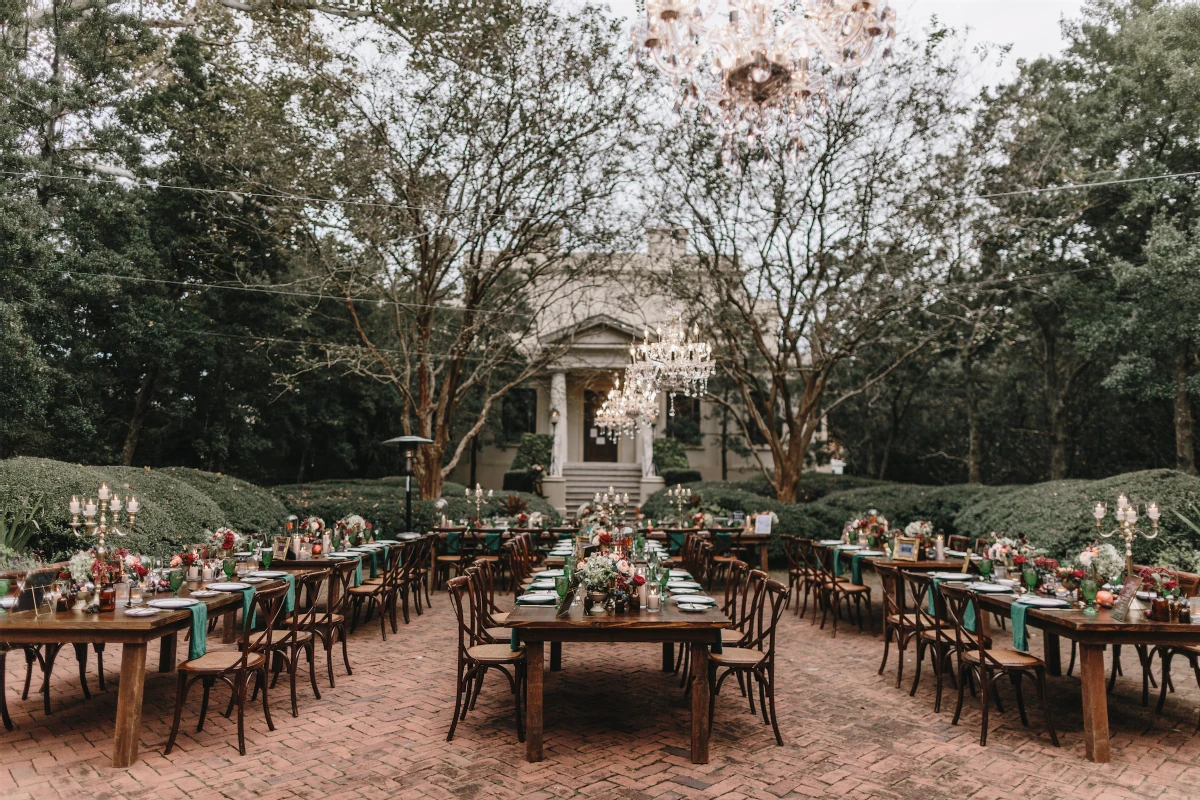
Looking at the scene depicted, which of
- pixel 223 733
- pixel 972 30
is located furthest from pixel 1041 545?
pixel 223 733

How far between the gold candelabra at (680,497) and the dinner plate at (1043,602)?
798 cm

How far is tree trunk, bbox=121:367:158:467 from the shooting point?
63.7 feet

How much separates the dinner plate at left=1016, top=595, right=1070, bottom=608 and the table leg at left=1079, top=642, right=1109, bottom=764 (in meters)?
0.55

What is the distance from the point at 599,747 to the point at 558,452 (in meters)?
18.5

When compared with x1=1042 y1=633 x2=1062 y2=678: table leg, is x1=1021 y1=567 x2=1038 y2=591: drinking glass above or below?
above

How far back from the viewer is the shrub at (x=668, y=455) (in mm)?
25031

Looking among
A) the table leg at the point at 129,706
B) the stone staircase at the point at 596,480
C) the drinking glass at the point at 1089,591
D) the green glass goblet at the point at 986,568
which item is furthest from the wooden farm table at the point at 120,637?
the stone staircase at the point at 596,480

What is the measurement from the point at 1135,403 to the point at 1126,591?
59.7 ft

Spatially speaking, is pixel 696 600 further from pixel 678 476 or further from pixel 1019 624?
pixel 678 476

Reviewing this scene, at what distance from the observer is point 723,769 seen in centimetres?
515

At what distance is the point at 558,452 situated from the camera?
23953 millimetres

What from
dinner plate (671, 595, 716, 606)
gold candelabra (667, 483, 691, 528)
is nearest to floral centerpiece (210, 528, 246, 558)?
dinner plate (671, 595, 716, 606)

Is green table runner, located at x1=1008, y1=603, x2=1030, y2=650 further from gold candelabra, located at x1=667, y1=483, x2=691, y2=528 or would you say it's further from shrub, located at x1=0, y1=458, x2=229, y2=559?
shrub, located at x1=0, y1=458, x2=229, y2=559

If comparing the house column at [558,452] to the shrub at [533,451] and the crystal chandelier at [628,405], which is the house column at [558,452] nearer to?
the shrub at [533,451]
